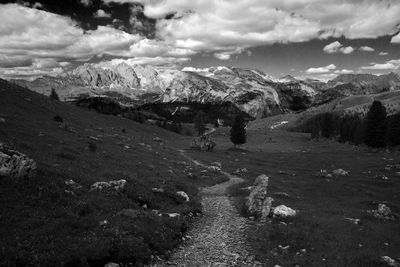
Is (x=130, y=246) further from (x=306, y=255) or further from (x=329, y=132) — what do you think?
(x=329, y=132)

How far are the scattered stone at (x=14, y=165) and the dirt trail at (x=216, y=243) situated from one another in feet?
34.4

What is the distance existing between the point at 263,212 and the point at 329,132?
540 ft

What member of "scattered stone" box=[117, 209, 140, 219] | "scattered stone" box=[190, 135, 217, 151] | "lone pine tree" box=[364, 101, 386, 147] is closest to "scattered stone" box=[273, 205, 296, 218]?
"scattered stone" box=[117, 209, 140, 219]

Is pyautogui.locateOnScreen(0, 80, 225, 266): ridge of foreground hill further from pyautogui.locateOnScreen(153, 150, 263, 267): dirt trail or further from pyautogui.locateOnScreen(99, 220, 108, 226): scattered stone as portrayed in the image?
pyautogui.locateOnScreen(153, 150, 263, 267): dirt trail

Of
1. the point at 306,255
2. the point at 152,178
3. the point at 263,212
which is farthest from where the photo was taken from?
the point at 152,178

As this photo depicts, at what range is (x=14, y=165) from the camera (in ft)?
62.8

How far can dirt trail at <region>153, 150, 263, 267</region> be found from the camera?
18.1 metres

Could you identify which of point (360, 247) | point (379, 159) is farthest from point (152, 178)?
point (379, 159)

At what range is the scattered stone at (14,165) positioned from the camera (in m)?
18.7

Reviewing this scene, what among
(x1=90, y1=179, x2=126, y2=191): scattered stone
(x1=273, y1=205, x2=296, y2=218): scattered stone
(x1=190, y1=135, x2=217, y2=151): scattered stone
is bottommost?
(x1=190, y1=135, x2=217, y2=151): scattered stone

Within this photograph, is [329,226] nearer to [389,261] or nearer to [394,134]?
[389,261]

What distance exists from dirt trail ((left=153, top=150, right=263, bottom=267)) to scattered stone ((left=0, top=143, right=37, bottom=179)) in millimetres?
10497

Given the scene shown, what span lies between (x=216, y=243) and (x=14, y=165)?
13895 millimetres

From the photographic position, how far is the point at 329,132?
6969 inches
